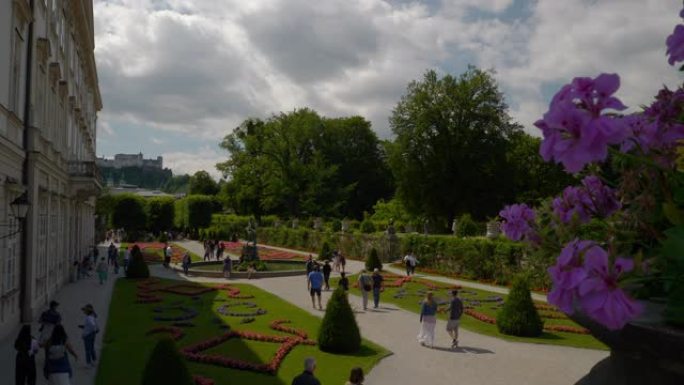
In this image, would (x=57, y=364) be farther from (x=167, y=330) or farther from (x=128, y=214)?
(x=128, y=214)

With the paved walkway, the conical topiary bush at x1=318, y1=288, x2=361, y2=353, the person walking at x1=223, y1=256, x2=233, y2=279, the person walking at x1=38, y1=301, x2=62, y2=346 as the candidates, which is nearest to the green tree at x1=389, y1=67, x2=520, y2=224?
the person walking at x1=223, y1=256, x2=233, y2=279

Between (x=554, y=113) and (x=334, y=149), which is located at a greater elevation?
(x=334, y=149)

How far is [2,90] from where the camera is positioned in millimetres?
14672

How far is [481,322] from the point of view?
18516mm

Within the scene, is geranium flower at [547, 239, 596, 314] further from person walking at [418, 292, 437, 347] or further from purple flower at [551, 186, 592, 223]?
person walking at [418, 292, 437, 347]

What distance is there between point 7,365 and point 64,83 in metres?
15.2

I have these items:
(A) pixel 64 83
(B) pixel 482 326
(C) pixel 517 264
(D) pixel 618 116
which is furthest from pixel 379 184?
(D) pixel 618 116

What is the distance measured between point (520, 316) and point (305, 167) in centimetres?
4943

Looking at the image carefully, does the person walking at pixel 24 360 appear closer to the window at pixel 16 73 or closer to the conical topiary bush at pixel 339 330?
the conical topiary bush at pixel 339 330

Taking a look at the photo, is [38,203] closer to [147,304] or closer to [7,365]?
[147,304]

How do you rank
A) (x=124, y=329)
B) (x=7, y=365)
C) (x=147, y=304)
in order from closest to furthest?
1. (x=7, y=365)
2. (x=124, y=329)
3. (x=147, y=304)

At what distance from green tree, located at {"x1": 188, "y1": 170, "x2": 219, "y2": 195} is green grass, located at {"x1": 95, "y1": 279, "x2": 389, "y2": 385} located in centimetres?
8231

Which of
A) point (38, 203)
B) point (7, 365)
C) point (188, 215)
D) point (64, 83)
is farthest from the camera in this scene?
point (188, 215)

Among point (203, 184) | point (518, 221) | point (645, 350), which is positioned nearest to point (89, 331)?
point (518, 221)
